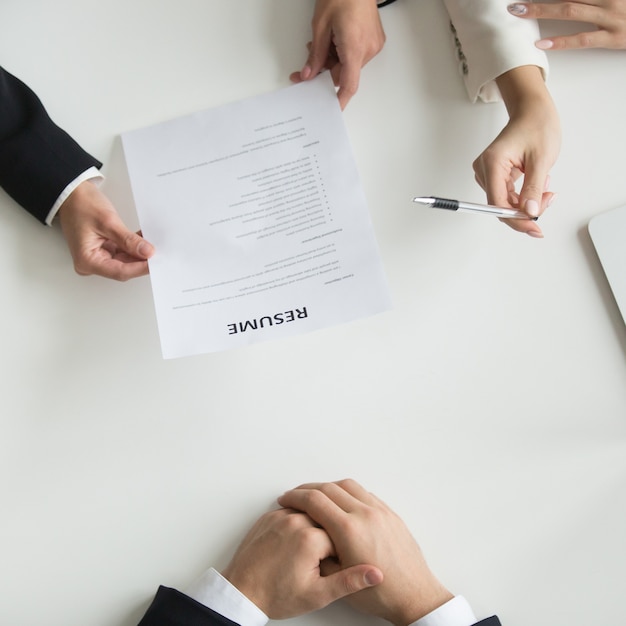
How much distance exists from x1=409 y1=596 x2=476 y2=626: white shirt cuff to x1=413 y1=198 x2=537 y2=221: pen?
373 mm

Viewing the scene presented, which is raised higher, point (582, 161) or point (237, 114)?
point (237, 114)

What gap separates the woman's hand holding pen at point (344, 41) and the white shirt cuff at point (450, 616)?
1.84 feet

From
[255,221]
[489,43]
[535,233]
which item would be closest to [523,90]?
[489,43]

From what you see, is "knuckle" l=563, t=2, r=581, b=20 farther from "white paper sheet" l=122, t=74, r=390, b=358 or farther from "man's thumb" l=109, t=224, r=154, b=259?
"man's thumb" l=109, t=224, r=154, b=259

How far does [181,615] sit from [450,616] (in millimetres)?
250

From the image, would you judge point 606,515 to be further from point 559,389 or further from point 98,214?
point 98,214

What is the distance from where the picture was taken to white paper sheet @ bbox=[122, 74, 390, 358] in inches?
27.6

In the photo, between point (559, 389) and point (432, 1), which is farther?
point (432, 1)

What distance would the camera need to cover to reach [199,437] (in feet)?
2.30

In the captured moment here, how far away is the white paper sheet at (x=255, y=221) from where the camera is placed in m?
0.70

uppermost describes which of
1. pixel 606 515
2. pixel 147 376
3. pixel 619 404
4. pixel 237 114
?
pixel 237 114

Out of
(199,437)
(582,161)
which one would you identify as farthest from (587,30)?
(199,437)

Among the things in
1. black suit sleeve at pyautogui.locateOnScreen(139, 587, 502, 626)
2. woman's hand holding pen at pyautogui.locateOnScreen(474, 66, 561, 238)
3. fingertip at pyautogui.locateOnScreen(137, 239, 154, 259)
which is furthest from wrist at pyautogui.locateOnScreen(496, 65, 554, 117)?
black suit sleeve at pyautogui.locateOnScreen(139, 587, 502, 626)

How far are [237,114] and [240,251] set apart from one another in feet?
0.61
